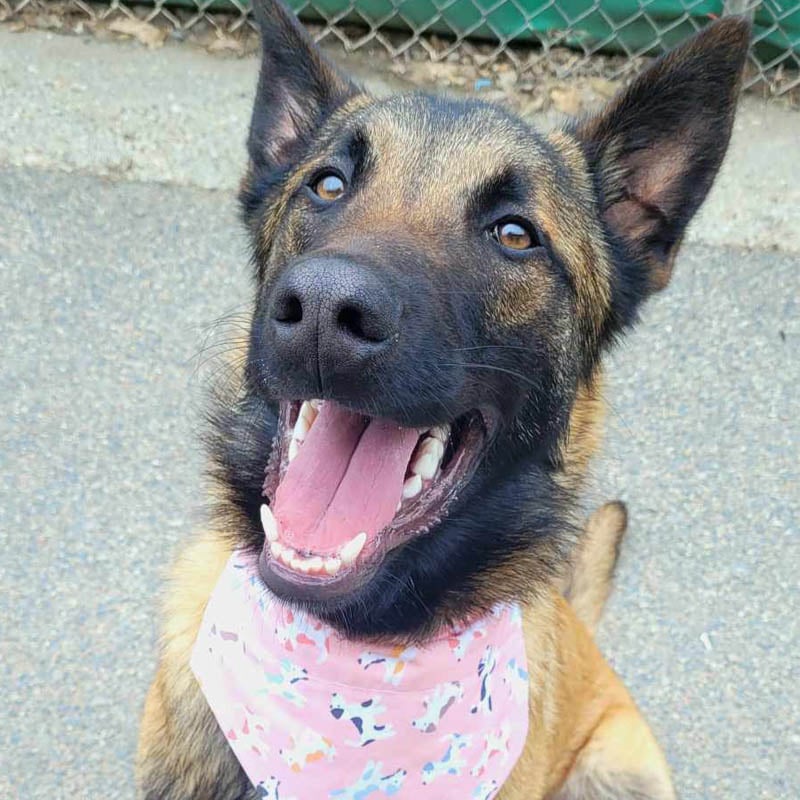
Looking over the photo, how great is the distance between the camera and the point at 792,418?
4.00m

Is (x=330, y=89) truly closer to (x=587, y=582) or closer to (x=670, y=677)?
(x=587, y=582)

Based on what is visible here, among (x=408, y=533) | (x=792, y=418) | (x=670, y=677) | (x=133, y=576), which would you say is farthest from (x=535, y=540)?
(x=792, y=418)

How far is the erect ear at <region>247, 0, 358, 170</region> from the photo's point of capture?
2428 millimetres

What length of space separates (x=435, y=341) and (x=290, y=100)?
94 cm

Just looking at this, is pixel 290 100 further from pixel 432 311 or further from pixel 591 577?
pixel 591 577

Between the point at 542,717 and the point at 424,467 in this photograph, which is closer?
the point at 424,467

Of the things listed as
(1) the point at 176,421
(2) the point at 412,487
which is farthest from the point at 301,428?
(1) the point at 176,421

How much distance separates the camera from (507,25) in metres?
4.99

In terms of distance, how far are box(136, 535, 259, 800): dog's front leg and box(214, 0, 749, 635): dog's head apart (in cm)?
40

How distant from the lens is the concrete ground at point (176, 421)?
3.13 metres

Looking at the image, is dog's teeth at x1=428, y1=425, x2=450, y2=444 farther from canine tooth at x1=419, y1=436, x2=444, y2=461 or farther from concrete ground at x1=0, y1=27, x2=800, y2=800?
concrete ground at x1=0, y1=27, x2=800, y2=800

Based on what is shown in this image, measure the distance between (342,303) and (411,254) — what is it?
11.2 inches

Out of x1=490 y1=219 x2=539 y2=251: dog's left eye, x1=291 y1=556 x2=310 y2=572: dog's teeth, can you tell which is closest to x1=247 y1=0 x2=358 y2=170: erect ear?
x1=490 y1=219 x2=539 y2=251: dog's left eye

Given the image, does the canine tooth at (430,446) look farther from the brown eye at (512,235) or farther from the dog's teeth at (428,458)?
the brown eye at (512,235)
